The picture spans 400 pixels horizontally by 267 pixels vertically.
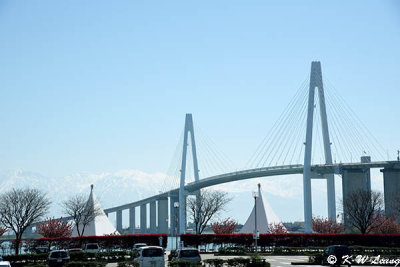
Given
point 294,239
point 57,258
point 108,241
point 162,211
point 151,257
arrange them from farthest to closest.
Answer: point 162,211
point 108,241
point 294,239
point 57,258
point 151,257

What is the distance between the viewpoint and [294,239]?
52.4m

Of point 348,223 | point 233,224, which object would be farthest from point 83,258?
point 348,223

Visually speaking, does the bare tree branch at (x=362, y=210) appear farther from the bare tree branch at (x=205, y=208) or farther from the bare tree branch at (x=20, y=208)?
the bare tree branch at (x=20, y=208)

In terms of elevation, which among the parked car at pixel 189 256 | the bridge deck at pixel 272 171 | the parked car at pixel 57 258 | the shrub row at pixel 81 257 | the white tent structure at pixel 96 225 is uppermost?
the bridge deck at pixel 272 171

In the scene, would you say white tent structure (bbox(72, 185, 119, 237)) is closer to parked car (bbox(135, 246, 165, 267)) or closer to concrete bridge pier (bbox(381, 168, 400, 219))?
parked car (bbox(135, 246, 165, 267))

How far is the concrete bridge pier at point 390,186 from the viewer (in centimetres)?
8312

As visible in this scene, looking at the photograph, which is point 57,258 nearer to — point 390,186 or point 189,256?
point 189,256

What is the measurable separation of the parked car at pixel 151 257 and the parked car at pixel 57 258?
25.3ft

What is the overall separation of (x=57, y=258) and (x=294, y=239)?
2313cm

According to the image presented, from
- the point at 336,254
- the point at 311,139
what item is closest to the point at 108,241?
the point at 336,254

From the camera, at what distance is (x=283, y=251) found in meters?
47.8

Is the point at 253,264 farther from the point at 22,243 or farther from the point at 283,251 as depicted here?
the point at 22,243

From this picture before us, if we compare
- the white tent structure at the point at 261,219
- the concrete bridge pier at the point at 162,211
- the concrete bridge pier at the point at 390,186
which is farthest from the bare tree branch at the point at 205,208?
the concrete bridge pier at the point at 162,211

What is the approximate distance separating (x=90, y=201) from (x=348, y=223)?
103ft
